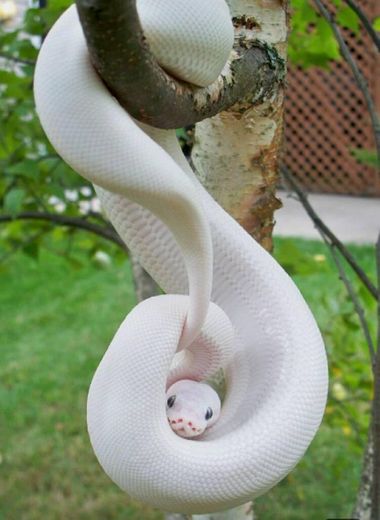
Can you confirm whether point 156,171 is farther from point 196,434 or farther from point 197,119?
point 196,434

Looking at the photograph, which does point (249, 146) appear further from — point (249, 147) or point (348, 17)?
point (348, 17)

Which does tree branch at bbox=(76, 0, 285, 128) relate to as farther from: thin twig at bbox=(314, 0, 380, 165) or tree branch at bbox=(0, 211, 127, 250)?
tree branch at bbox=(0, 211, 127, 250)

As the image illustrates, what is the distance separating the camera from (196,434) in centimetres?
80

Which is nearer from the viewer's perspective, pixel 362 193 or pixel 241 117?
pixel 241 117

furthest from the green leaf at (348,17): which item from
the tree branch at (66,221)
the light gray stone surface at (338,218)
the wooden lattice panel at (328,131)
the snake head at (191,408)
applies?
the wooden lattice panel at (328,131)

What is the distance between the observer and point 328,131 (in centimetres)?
710

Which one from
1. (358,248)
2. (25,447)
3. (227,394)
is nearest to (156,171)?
(227,394)

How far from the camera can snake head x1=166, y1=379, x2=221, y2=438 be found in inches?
30.8

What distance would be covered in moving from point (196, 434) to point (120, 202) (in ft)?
0.79

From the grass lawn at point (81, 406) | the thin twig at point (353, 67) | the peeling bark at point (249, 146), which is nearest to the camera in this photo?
the peeling bark at point (249, 146)

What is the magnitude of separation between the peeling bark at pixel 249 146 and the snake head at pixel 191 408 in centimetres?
37

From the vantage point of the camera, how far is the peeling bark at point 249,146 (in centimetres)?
106

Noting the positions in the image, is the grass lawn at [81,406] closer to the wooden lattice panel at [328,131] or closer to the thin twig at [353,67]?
the thin twig at [353,67]

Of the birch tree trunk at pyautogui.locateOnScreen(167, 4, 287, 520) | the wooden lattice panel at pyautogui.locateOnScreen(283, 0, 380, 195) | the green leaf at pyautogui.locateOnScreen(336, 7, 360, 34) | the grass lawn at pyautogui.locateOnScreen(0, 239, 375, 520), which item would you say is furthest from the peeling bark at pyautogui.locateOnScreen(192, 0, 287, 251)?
the wooden lattice panel at pyautogui.locateOnScreen(283, 0, 380, 195)
